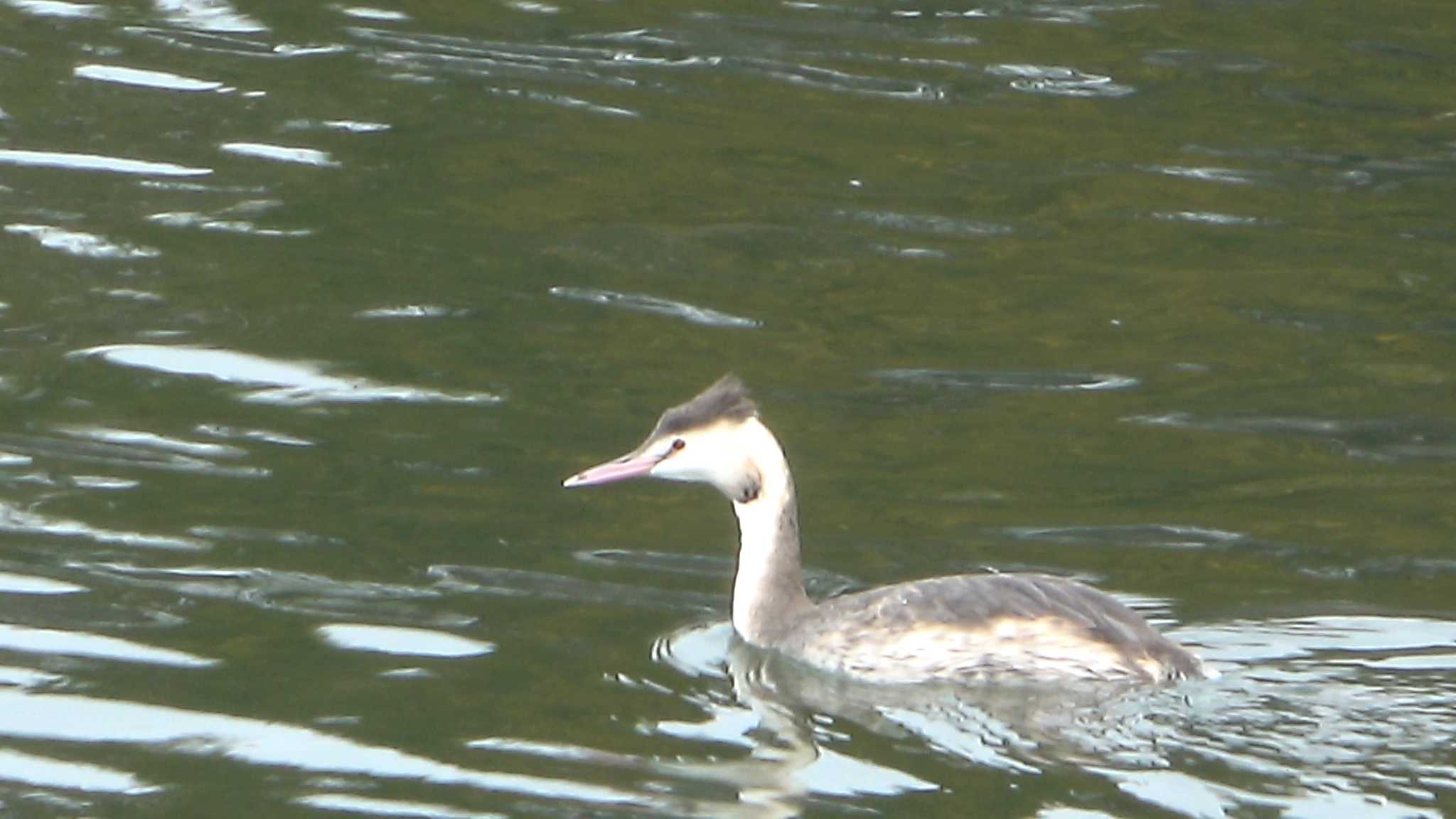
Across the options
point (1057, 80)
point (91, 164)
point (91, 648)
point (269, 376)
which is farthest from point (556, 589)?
point (1057, 80)

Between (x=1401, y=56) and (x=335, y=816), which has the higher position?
(x=1401, y=56)

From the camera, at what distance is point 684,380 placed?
10938 millimetres

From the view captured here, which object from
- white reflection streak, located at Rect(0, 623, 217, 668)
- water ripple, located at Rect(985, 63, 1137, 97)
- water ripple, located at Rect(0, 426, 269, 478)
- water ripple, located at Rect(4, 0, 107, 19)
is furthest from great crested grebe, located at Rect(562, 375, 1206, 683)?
water ripple, located at Rect(4, 0, 107, 19)

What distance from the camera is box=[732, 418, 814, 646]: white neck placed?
8.93 metres

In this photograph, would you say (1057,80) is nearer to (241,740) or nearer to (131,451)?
(131,451)

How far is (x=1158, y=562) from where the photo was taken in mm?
9344

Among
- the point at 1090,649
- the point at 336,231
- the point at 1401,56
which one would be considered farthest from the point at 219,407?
the point at 1401,56

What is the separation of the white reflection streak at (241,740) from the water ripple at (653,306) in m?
3.93

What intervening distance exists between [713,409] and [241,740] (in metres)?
1.75

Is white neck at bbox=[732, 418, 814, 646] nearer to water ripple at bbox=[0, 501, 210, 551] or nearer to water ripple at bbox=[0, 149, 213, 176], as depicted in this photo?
water ripple at bbox=[0, 501, 210, 551]

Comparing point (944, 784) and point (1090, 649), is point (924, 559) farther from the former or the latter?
point (944, 784)

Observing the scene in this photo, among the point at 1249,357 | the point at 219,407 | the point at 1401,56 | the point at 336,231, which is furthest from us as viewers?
the point at 1401,56

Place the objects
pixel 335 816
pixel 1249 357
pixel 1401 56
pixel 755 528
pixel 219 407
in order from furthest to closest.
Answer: pixel 1401 56
pixel 1249 357
pixel 219 407
pixel 755 528
pixel 335 816

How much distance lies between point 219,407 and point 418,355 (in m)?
0.86
